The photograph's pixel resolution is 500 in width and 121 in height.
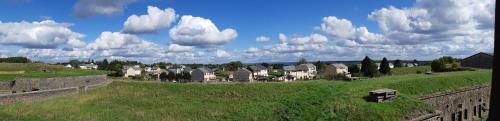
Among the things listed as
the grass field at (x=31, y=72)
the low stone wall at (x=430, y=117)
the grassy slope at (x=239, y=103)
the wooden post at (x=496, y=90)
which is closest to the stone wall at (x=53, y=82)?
the grass field at (x=31, y=72)

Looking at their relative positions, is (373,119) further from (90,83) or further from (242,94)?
(90,83)

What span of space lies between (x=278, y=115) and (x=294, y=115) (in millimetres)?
941

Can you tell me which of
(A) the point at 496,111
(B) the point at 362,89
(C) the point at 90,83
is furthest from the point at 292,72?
(A) the point at 496,111

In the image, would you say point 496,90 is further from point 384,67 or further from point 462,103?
point 384,67

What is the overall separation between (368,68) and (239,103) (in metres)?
26.8

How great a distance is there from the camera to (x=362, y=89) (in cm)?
3098

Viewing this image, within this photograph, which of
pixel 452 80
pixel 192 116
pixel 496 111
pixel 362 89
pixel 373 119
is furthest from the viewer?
pixel 452 80

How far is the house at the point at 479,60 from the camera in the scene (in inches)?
2159

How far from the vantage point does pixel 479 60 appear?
56906 mm

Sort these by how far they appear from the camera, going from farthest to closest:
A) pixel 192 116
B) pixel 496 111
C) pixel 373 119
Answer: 1. pixel 192 116
2. pixel 373 119
3. pixel 496 111

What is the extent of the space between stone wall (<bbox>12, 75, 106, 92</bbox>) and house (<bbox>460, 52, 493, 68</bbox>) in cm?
4460

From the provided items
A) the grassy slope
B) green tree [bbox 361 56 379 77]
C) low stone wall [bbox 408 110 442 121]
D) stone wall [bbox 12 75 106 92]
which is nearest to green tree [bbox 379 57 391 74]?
green tree [bbox 361 56 379 77]

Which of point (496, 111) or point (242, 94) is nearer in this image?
point (496, 111)

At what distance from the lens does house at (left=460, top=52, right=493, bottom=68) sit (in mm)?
54838
